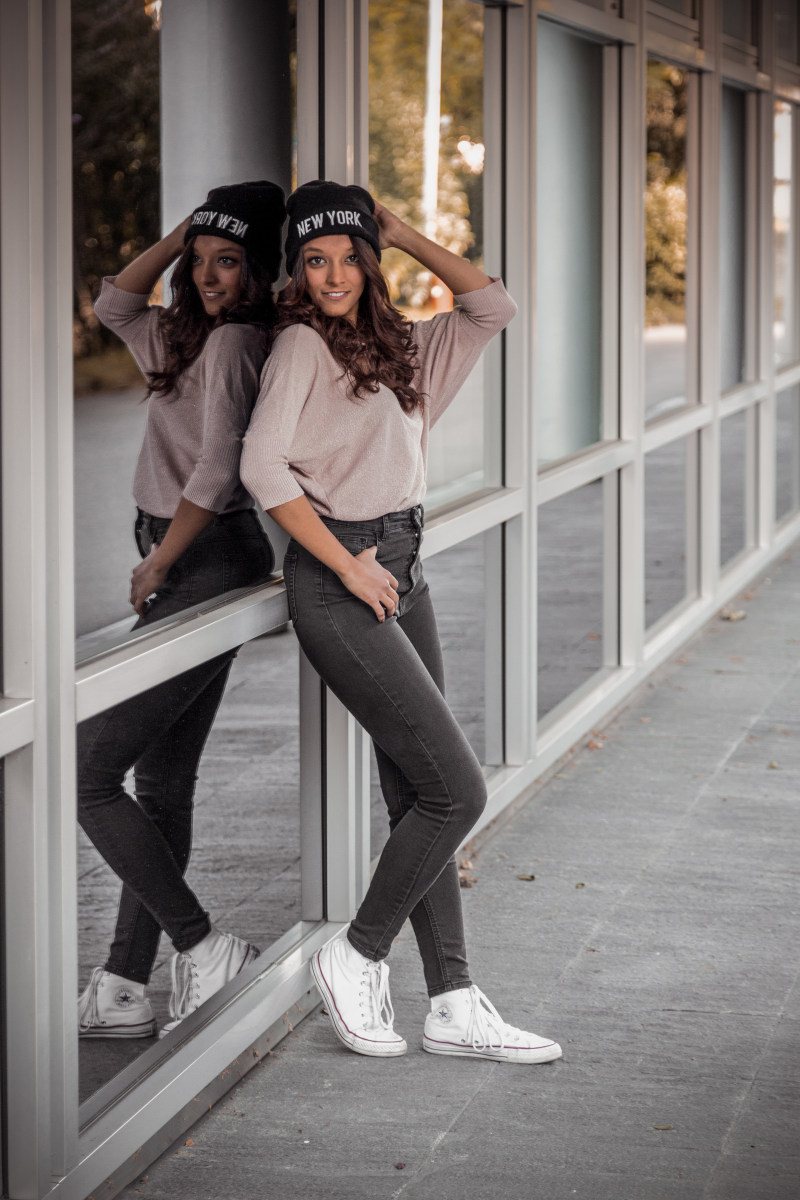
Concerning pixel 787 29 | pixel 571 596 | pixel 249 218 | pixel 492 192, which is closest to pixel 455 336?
pixel 249 218

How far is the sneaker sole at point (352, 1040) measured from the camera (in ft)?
12.5

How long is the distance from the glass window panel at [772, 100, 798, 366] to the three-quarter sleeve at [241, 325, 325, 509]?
307 inches

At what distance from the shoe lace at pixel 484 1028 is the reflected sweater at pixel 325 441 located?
117 centimetres

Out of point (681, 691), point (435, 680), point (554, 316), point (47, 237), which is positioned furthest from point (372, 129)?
point (681, 691)

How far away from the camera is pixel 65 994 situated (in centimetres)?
296

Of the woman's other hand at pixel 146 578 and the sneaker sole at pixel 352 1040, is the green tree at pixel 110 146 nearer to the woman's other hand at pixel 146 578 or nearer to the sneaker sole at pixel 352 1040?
the woman's other hand at pixel 146 578

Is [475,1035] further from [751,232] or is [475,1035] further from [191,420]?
[751,232]

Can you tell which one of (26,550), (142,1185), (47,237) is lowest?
(142,1185)

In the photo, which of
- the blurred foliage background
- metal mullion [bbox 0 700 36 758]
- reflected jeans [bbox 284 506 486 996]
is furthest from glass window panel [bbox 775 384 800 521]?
metal mullion [bbox 0 700 36 758]

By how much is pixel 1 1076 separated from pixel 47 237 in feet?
4.84

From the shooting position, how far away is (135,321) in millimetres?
3482

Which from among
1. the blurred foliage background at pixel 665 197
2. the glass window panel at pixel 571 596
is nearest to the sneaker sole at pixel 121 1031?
the glass window panel at pixel 571 596

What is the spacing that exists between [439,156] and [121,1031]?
12.1ft

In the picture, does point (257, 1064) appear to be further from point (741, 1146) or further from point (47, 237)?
point (47, 237)
